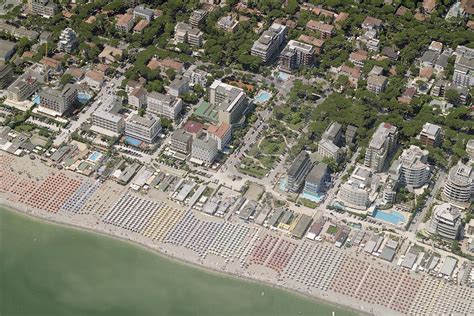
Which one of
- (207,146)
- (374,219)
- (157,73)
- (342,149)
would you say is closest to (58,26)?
(157,73)

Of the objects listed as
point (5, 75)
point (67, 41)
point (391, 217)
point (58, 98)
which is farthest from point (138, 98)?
point (391, 217)

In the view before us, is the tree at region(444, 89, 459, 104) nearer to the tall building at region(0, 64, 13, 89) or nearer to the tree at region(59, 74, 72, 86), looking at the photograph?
the tree at region(59, 74, 72, 86)

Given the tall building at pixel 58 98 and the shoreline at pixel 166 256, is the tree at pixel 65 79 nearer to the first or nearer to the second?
the tall building at pixel 58 98

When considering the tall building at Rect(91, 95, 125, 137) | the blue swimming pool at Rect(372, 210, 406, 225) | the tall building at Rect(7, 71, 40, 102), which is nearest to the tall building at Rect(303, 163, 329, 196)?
the blue swimming pool at Rect(372, 210, 406, 225)

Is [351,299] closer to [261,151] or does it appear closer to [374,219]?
[374,219]

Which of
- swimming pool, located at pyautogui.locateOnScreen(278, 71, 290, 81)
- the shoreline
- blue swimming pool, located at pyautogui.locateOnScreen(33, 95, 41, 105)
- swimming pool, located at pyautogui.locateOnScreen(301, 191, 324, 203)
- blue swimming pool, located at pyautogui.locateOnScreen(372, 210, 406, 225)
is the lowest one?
the shoreline

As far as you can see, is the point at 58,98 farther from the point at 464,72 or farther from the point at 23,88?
the point at 464,72
